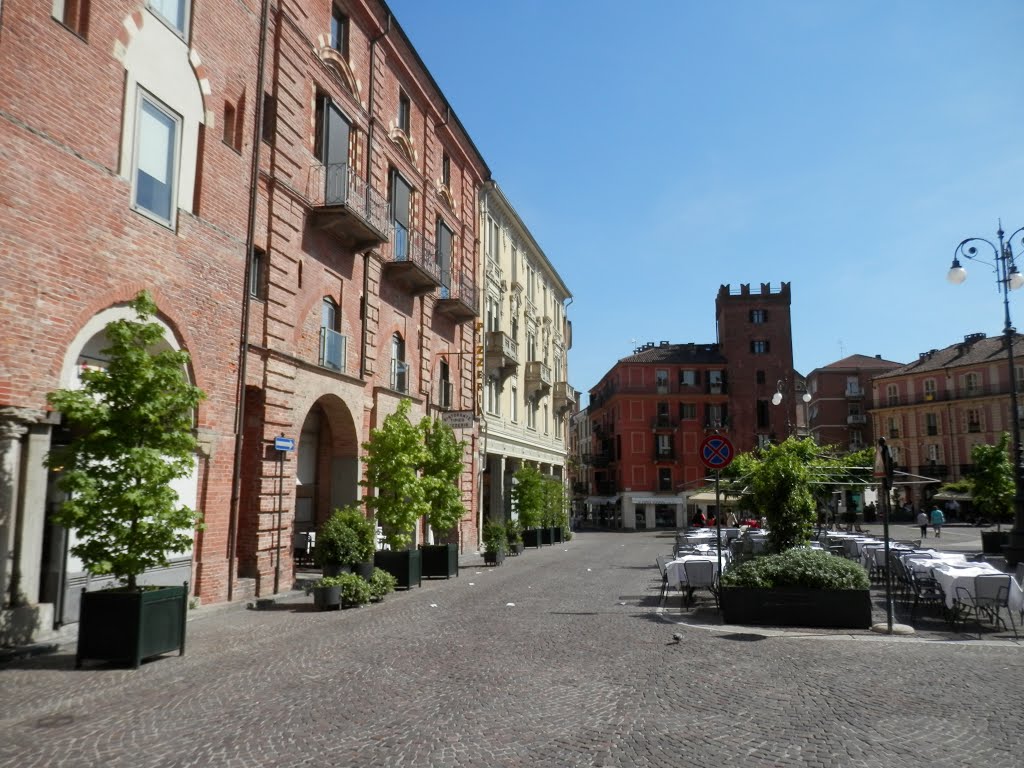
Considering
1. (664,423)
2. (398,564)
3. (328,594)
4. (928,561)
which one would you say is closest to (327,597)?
→ (328,594)

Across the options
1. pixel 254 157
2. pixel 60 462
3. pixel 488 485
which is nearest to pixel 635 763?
pixel 60 462

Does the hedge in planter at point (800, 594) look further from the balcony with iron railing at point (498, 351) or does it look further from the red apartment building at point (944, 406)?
the red apartment building at point (944, 406)

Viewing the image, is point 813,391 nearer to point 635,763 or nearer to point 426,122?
point 426,122

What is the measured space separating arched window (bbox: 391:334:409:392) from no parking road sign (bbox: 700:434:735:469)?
1084 centimetres

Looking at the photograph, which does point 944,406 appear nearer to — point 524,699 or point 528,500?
point 528,500

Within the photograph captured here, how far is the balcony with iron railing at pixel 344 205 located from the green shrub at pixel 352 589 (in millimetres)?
8064

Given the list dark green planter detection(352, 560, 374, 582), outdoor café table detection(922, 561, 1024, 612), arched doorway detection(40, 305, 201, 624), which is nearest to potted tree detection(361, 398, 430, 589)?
dark green planter detection(352, 560, 374, 582)

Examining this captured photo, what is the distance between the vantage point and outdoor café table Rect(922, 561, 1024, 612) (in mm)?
10984

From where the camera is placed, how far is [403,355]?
879 inches

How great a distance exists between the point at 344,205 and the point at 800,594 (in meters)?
12.1

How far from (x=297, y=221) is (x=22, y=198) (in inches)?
283

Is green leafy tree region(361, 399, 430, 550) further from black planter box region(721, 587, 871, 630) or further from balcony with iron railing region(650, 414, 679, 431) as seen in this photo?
balcony with iron railing region(650, 414, 679, 431)

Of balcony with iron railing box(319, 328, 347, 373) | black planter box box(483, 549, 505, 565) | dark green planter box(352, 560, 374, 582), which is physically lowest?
black planter box box(483, 549, 505, 565)

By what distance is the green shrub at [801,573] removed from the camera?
11133 millimetres
